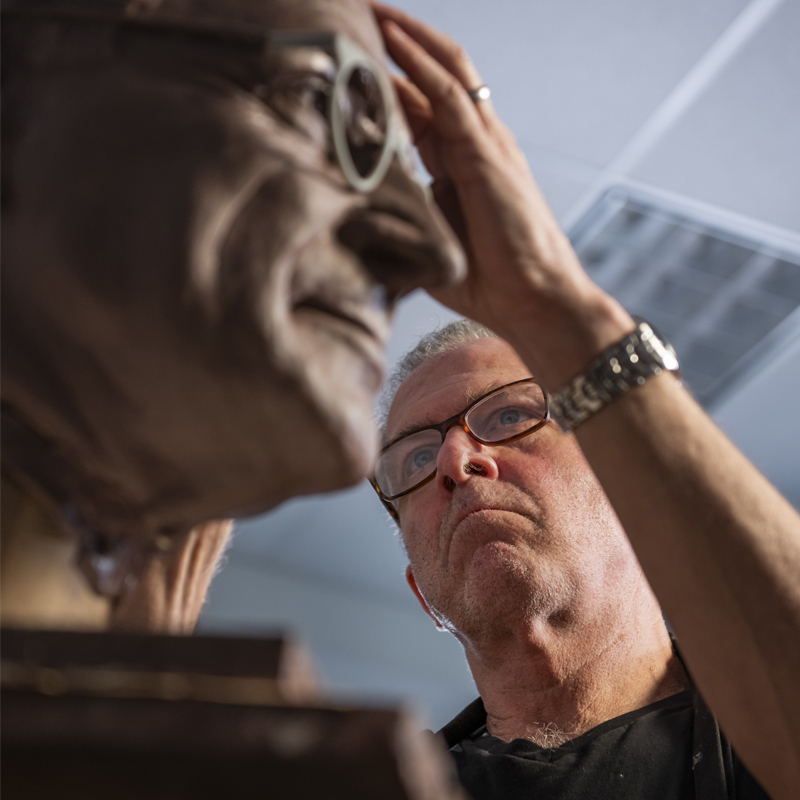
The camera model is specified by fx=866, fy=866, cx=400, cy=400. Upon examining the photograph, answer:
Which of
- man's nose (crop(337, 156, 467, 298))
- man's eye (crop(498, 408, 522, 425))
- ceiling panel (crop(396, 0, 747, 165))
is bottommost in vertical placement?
man's eye (crop(498, 408, 522, 425))

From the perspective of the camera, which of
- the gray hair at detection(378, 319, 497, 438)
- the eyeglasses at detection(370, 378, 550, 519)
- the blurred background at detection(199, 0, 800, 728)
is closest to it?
the eyeglasses at detection(370, 378, 550, 519)

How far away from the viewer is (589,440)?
2.49ft

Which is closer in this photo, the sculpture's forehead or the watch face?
the sculpture's forehead

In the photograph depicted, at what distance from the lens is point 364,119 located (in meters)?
0.53

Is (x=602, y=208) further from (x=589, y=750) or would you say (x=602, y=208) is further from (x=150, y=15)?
(x=150, y=15)

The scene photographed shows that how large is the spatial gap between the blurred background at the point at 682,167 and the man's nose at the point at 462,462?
36cm

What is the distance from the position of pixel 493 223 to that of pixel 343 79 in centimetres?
27

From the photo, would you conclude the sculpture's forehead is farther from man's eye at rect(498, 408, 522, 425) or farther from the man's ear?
the man's ear

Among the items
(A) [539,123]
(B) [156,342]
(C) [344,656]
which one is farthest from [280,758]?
(C) [344,656]

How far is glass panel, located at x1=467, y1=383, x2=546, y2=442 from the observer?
4.48 feet

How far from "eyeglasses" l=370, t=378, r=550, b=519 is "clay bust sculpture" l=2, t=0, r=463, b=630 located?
834 mm

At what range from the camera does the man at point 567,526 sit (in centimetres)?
74

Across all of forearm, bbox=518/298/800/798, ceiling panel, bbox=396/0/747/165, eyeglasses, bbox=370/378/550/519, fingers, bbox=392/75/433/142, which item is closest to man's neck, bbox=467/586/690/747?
eyeglasses, bbox=370/378/550/519

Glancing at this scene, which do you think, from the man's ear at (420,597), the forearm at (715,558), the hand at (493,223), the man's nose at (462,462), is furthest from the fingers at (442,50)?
the man's ear at (420,597)
